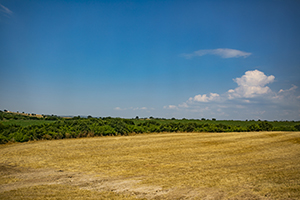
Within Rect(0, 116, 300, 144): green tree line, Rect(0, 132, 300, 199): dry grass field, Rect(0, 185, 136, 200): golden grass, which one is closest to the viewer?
Rect(0, 185, 136, 200): golden grass

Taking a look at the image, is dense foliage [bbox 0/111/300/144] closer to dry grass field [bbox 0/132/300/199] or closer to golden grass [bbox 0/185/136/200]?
dry grass field [bbox 0/132/300/199]

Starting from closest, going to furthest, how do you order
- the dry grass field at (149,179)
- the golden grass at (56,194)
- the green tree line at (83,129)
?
the golden grass at (56,194) → the dry grass field at (149,179) → the green tree line at (83,129)

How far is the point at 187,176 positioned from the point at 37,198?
5520 mm

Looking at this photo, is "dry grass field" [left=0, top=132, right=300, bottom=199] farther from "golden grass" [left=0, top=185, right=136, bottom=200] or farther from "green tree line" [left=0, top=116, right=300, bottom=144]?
"green tree line" [left=0, top=116, right=300, bottom=144]

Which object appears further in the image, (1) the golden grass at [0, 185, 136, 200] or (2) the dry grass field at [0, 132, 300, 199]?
(2) the dry grass field at [0, 132, 300, 199]

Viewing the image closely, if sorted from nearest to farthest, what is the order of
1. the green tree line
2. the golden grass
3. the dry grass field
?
the golden grass
the dry grass field
the green tree line

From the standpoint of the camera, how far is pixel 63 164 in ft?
38.6

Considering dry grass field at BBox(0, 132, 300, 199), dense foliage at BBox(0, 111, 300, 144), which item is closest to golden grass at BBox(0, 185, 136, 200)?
dry grass field at BBox(0, 132, 300, 199)

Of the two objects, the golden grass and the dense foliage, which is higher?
the dense foliage

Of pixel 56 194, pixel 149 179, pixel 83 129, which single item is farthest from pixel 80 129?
pixel 56 194

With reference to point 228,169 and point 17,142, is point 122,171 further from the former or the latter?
point 17,142

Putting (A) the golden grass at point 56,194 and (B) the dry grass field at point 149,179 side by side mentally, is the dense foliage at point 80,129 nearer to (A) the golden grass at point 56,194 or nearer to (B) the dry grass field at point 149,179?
(B) the dry grass field at point 149,179

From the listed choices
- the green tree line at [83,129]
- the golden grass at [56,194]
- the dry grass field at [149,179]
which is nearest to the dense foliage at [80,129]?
the green tree line at [83,129]

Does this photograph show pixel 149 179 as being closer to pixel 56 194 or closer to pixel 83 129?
pixel 56 194
